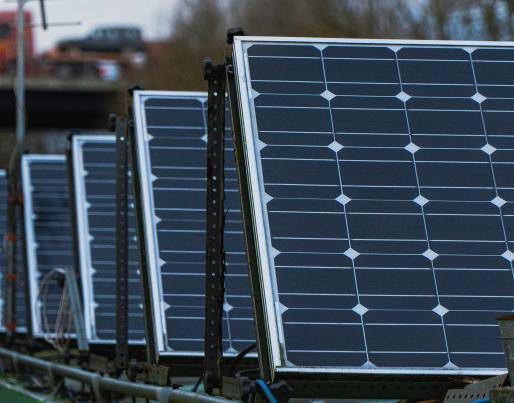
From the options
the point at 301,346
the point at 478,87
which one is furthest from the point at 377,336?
the point at 478,87

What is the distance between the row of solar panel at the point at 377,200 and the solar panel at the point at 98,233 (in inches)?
278

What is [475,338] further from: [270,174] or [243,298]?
[243,298]

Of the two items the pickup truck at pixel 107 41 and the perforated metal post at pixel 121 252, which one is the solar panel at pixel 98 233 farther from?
the pickup truck at pixel 107 41

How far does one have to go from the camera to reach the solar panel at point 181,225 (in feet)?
41.8

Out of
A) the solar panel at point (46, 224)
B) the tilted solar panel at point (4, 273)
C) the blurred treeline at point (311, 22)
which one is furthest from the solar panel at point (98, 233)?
the blurred treeline at point (311, 22)

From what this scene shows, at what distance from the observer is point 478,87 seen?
10062mm

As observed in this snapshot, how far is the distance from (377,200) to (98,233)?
9.67 meters

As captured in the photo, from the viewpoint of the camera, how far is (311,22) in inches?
1879

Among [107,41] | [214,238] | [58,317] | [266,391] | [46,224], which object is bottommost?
[266,391]

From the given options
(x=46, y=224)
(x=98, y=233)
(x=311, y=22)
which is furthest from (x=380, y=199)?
(x=311, y=22)

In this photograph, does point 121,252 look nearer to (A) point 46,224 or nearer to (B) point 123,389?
(B) point 123,389

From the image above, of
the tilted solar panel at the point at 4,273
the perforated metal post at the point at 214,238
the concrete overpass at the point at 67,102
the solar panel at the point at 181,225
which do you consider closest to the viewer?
the perforated metal post at the point at 214,238

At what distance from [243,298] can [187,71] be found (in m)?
44.9

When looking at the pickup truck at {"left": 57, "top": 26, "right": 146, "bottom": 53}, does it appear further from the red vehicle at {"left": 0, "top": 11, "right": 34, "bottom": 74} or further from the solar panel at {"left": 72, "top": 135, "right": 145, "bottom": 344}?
the solar panel at {"left": 72, "top": 135, "right": 145, "bottom": 344}
